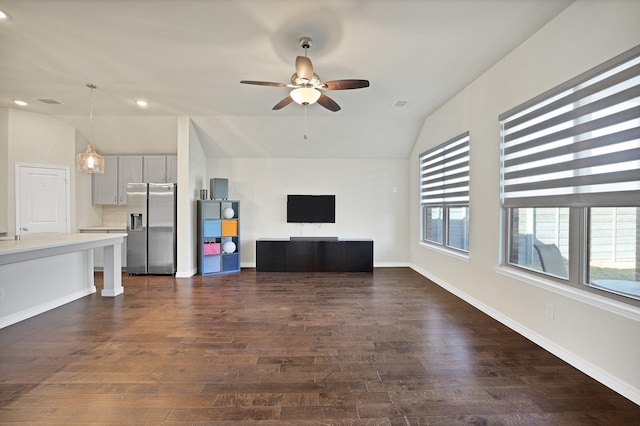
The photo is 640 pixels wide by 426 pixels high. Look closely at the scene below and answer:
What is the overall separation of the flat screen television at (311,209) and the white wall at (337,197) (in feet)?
0.51

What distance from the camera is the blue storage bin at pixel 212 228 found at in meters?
5.62

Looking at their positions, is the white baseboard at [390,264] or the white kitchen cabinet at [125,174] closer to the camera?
the white kitchen cabinet at [125,174]

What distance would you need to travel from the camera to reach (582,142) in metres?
2.34

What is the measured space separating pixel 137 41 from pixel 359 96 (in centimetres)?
281

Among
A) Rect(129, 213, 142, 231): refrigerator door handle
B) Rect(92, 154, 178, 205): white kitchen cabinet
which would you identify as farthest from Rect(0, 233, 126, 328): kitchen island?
Rect(92, 154, 178, 205): white kitchen cabinet

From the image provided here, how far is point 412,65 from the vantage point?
339 cm

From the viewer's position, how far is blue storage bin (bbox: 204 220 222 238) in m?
5.62

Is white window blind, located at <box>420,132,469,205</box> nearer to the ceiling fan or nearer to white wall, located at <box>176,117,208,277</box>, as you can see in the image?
the ceiling fan

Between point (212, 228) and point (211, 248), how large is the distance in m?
0.39

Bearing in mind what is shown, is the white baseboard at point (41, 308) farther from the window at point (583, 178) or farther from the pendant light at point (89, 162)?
the window at point (583, 178)

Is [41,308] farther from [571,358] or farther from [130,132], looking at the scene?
[571,358]

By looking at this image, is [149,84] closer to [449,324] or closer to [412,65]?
[412,65]

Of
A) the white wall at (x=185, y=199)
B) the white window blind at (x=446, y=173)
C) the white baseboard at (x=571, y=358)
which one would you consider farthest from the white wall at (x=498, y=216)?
the white wall at (x=185, y=199)

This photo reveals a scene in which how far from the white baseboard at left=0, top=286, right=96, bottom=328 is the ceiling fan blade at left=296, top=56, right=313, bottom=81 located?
4.03 m
